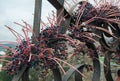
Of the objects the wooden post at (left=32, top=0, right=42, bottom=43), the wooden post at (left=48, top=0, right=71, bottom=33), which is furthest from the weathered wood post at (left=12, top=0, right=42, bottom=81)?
the wooden post at (left=48, top=0, right=71, bottom=33)

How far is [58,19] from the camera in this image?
1059 millimetres

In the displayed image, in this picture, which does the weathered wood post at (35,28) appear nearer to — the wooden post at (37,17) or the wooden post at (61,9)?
the wooden post at (37,17)

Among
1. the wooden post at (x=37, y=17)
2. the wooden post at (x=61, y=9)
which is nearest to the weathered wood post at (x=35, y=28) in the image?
the wooden post at (x=37, y=17)

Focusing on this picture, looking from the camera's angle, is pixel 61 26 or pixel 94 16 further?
pixel 94 16

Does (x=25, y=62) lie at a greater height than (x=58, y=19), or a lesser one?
lesser

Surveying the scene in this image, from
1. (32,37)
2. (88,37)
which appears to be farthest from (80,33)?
(32,37)

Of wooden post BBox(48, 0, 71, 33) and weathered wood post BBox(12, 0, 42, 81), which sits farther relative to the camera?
wooden post BBox(48, 0, 71, 33)

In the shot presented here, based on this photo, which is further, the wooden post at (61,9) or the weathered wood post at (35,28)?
the wooden post at (61,9)

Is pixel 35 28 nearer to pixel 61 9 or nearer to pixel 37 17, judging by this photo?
pixel 37 17

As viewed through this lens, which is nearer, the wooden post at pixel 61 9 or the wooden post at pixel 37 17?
the wooden post at pixel 37 17

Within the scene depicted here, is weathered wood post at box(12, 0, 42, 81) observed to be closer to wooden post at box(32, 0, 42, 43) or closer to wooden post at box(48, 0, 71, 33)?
wooden post at box(32, 0, 42, 43)

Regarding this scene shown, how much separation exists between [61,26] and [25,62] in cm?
23

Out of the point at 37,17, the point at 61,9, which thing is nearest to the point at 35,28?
the point at 37,17

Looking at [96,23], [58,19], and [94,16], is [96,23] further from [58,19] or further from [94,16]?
[58,19]
